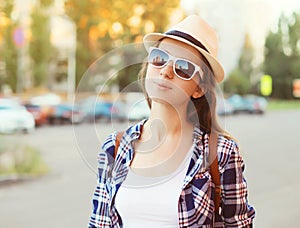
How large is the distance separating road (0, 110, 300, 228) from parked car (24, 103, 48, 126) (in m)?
0.06

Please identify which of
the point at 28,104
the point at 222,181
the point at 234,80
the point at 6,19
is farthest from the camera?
the point at 28,104

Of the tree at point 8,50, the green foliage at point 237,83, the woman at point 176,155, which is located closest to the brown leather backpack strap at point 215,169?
the woman at point 176,155

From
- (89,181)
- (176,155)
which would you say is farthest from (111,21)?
(176,155)

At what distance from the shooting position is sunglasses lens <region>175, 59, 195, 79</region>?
A: 707 mm

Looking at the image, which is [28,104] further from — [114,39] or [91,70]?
[91,70]

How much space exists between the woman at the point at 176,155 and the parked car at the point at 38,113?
351 centimetres

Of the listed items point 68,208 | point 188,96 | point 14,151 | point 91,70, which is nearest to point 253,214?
point 188,96

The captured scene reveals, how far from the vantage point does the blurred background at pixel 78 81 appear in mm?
3148

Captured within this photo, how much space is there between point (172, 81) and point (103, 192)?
0.61 feet

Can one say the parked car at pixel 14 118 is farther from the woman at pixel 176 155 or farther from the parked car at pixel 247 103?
the woman at pixel 176 155

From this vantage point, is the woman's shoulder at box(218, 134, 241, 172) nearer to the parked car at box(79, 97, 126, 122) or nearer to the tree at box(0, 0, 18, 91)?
the parked car at box(79, 97, 126, 122)

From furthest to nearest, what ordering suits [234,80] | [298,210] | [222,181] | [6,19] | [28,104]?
[28,104]
[6,19]
[234,80]
[298,210]
[222,181]

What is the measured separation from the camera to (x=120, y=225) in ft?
2.41

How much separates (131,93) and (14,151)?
3223mm
